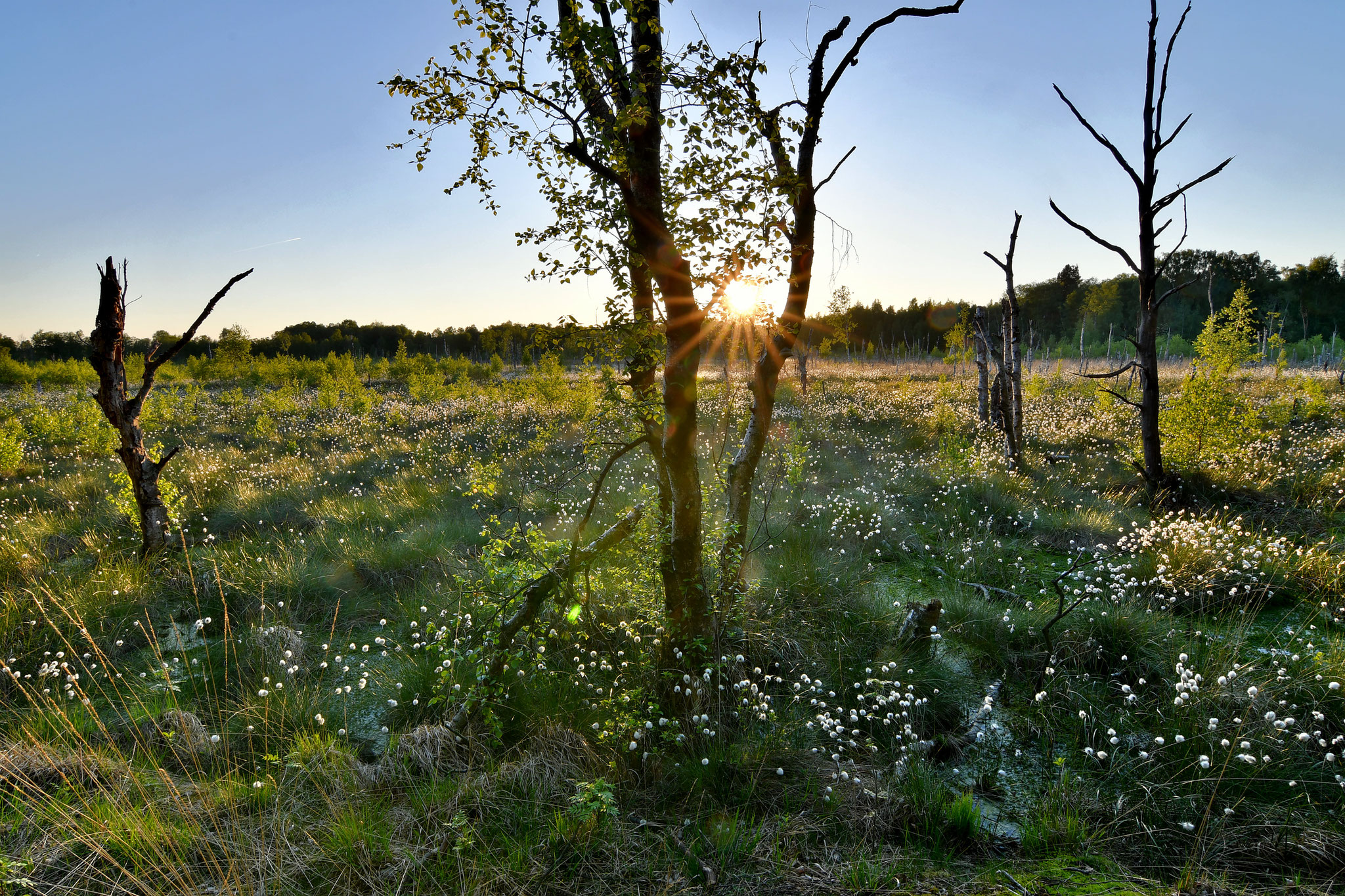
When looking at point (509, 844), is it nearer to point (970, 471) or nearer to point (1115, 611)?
point (1115, 611)

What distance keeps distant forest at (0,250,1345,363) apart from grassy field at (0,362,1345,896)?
31667 millimetres

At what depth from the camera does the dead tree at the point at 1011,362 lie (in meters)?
10.7

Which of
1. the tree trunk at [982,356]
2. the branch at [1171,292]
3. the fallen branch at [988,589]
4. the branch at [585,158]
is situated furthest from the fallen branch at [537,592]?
the tree trunk at [982,356]

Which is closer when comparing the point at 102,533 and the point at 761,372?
the point at 761,372

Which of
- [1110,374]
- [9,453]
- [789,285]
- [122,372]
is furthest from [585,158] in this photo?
[9,453]

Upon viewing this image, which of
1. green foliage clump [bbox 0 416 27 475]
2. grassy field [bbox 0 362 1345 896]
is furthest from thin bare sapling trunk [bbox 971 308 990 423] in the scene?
green foliage clump [bbox 0 416 27 475]

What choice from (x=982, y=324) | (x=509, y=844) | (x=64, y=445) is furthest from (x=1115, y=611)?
(x=64, y=445)

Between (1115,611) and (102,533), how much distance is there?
40.6 feet

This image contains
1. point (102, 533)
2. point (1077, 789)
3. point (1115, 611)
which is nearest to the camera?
point (1077, 789)

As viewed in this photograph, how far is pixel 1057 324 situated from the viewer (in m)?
67.6

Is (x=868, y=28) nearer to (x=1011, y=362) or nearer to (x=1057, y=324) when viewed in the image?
(x=1011, y=362)

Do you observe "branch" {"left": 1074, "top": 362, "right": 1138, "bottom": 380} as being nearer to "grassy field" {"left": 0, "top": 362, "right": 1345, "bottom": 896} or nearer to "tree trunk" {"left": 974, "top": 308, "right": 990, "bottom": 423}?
"grassy field" {"left": 0, "top": 362, "right": 1345, "bottom": 896}

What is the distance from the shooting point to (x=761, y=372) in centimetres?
466

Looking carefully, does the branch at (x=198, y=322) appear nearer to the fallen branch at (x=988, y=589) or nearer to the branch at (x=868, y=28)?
the branch at (x=868, y=28)
